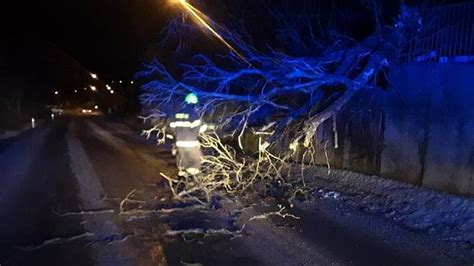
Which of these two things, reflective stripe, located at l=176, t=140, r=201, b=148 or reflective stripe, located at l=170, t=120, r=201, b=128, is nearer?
reflective stripe, located at l=170, t=120, r=201, b=128

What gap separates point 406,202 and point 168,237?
4418 millimetres

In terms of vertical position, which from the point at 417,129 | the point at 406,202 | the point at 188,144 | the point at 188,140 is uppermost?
the point at 417,129

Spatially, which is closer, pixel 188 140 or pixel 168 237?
pixel 168 237

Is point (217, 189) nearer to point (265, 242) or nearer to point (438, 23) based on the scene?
point (265, 242)

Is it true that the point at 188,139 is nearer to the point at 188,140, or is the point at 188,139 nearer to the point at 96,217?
the point at 188,140

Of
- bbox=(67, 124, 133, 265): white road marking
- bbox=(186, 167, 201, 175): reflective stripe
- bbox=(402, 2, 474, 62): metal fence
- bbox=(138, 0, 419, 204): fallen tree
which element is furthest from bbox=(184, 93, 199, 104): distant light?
bbox=(402, 2, 474, 62): metal fence

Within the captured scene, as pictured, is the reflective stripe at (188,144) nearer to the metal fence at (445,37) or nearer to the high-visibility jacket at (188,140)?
the high-visibility jacket at (188,140)

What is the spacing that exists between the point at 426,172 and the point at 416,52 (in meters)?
2.53

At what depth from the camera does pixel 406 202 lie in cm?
827

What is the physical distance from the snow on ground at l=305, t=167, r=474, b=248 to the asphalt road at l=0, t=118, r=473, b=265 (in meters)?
0.36

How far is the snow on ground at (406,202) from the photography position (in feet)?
23.1

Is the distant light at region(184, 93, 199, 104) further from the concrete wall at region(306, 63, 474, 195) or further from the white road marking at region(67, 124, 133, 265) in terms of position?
the concrete wall at region(306, 63, 474, 195)

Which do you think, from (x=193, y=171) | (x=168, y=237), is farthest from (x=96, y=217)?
(x=193, y=171)

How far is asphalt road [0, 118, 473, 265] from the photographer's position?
5762 mm
